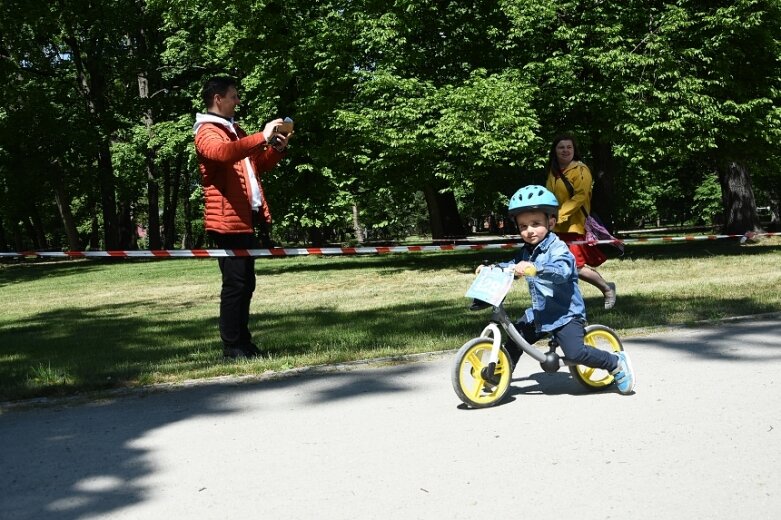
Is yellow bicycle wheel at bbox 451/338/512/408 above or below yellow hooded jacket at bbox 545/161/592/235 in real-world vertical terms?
below

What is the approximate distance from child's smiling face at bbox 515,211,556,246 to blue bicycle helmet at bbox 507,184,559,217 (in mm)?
36

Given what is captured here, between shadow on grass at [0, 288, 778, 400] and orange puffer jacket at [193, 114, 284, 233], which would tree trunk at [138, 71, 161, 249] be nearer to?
shadow on grass at [0, 288, 778, 400]

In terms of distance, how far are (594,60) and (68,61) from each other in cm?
2491

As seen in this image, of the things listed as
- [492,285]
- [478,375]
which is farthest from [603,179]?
[478,375]

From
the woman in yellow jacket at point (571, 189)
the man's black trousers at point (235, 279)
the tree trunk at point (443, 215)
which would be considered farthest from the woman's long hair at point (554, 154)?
the tree trunk at point (443, 215)

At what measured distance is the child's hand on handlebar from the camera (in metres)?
4.62

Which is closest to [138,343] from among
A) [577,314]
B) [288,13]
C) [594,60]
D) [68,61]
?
[577,314]

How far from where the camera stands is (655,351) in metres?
6.27

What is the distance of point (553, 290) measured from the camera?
4.94m

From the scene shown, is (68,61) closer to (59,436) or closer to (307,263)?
(307,263)

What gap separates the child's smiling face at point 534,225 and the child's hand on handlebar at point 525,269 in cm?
Result: 30

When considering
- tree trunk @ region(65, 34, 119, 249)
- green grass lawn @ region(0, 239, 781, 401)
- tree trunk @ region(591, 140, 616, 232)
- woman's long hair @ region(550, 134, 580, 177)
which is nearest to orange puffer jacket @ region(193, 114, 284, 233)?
green grass lawn @ region(0, 239, 781, 401)

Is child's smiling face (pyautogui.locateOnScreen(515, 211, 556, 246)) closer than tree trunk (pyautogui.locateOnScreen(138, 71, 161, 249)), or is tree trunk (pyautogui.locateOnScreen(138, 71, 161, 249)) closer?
child's smiling face (pyautogui.locateOnScreen(515, 211, 556, 246))

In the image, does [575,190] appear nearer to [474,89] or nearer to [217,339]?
[217,339]
